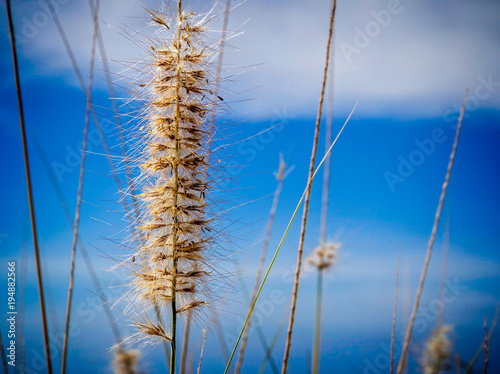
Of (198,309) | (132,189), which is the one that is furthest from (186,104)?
(198,309)

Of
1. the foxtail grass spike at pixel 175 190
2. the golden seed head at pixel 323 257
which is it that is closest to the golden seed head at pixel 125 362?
the foxtail grass spike at pixel 175 190

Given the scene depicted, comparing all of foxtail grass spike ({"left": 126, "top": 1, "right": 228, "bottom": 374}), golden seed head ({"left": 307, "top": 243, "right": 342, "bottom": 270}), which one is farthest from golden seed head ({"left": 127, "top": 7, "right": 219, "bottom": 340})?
golden seed head ({"left": 307, "top": 243, "right": 342, "bottom": 270})

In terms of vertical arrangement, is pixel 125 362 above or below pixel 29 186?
below

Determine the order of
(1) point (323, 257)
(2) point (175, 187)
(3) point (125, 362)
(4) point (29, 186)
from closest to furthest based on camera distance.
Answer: (4) point (29, 186) < (2) point (175, 187) < (3) point (125, 362) < (1) point (323, 257)

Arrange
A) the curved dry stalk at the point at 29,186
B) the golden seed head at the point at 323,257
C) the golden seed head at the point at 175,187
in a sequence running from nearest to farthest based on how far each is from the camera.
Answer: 1. the curved dry stalk at the point at 29,186
2. the golden seed head at the point at 175,187
3. the golden seed head at the point at 323,257

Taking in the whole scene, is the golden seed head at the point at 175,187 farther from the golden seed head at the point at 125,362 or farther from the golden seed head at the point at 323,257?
the golden seed head at the point at 323,257

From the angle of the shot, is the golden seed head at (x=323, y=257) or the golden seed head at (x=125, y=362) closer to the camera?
the golden seed head at (x=125, y=362)

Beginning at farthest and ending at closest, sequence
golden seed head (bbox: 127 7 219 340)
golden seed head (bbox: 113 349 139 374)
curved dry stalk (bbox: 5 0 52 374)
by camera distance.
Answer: golden seed head (bbox: 113 349 139 374), golden seed head (bbox: 127 7 219 340), curved dry stalk (bbox: 5 0 52 374)

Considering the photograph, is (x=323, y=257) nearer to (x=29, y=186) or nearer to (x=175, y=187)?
(x=175, y=187)

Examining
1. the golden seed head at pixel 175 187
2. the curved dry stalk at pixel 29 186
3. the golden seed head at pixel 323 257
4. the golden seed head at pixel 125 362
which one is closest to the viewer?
the curved dry stalk at pixel 29 186

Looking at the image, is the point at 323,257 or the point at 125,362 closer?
the point at 125,362

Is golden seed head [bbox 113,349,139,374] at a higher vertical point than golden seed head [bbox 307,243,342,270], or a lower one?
lower

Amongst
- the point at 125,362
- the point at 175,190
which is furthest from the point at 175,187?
the point at 125,362

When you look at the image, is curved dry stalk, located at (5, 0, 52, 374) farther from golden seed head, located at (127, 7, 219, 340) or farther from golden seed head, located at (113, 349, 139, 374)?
golden seed head, located at (113, 349, 139, 374)
